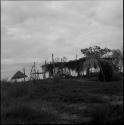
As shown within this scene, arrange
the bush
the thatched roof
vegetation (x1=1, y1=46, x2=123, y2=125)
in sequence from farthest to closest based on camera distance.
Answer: the thatched roof, the bush, vegetation (x1=1, y1=46, x2=123, y2=125)

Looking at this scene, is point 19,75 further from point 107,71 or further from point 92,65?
point 107,71

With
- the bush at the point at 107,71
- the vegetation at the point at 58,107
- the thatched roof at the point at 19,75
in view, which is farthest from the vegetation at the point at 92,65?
the vegetation at the point at 58,107

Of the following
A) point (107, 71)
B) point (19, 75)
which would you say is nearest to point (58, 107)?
point (107, 71)

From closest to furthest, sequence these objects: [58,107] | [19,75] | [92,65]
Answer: [58,107]
[92,65]
[19,75]

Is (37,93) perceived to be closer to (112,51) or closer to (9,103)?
(9,103)

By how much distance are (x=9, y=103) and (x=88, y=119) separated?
3.31 meters

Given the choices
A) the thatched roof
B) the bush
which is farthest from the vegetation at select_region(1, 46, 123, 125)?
the thatched roof

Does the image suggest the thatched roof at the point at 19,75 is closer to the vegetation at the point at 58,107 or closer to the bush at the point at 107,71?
the bush at the point at 107,71

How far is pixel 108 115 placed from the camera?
895 cm

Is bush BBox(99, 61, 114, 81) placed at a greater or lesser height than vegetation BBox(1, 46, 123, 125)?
greater

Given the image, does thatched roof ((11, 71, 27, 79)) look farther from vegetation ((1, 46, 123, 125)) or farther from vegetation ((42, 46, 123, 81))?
vegetation ((1, 46, 123, 125))

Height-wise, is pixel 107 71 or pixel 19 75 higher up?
pixel 107 71

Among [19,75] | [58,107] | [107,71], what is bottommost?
[58,107]

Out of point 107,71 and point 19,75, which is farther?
point 19,75
